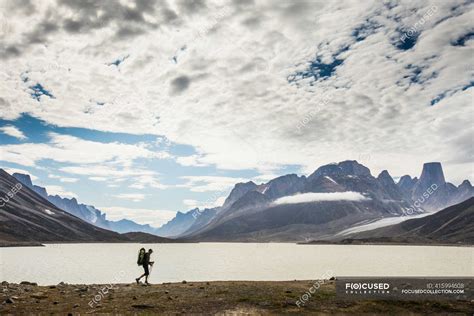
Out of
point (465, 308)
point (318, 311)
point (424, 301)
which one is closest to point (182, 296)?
point (318, 311)

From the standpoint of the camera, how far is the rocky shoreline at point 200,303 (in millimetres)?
24344

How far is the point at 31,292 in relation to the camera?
3027 cm

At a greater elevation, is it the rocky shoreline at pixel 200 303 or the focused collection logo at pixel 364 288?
the focused collection logo at pixel 364 288

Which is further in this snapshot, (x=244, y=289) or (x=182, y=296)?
(x=244, y=289)

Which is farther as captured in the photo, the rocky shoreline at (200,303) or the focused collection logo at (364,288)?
the focused collection logo at (364,288)

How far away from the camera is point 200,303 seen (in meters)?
26.7

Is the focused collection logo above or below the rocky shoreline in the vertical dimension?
above

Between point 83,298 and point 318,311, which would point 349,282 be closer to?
point 318,311

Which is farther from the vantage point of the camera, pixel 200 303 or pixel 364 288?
pixel 364 288

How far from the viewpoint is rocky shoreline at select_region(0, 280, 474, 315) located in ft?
79.9

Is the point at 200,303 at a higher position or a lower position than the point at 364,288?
lower

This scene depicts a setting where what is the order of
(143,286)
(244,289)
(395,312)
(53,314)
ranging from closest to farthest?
(53,314)
(395,312)
(244,289)
(143,286)

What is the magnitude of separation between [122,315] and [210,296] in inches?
306

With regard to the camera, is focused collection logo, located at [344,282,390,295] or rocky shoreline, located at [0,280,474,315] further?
focused collection logo, located at [344,282,390,295]
